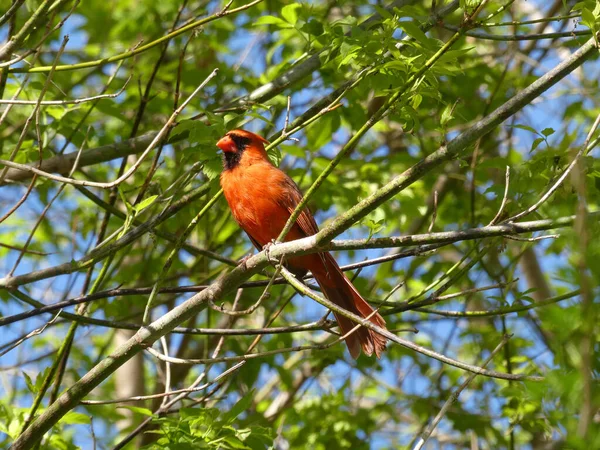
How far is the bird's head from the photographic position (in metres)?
4.05

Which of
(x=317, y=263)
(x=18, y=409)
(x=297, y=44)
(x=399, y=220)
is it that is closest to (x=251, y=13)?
(x=297, y=44)

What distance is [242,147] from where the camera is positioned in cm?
413

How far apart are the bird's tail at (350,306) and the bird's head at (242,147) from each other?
64 centimetres

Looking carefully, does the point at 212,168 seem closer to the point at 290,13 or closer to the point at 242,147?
the point at 290,13

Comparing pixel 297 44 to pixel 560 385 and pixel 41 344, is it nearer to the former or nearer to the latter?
pixel 41 344

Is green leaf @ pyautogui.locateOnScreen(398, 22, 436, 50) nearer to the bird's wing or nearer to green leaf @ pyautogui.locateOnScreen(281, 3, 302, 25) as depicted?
green leaf @ pyautogui.locateOnScreen(281, 3, 302, 25)

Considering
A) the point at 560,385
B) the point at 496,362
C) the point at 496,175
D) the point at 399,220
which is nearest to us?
the point at 560,385

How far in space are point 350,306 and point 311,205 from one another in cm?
126

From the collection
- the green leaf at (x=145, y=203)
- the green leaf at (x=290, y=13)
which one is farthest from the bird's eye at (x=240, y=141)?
the green leaf at (x=145, y=203)

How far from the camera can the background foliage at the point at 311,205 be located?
2.74m

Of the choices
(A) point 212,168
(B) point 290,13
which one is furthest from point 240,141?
(A) point 212,168

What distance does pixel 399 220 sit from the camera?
197 inches

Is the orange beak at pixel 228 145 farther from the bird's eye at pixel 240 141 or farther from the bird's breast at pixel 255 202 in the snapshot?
the bird's breast at pixel 255 202

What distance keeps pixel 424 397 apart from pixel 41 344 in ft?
9.14
